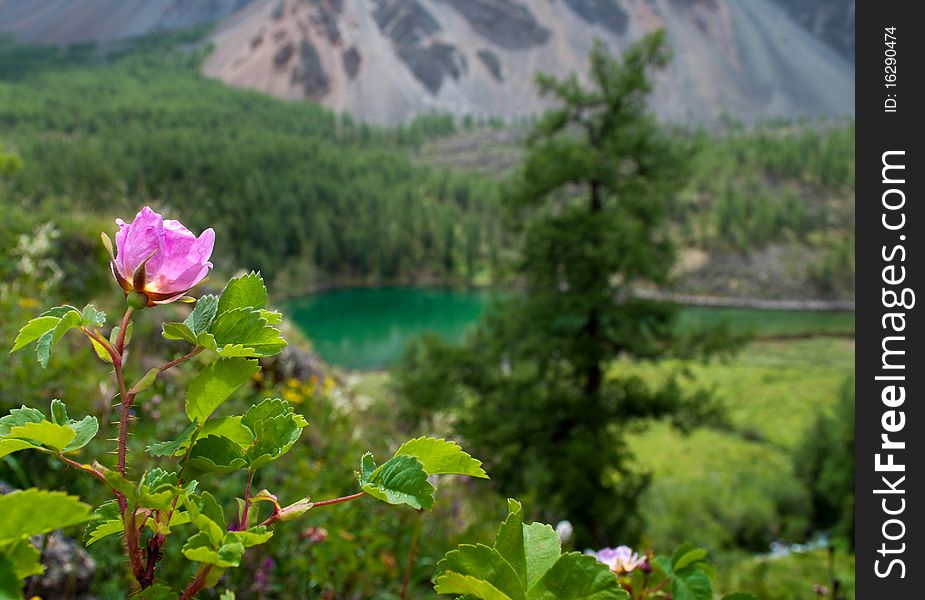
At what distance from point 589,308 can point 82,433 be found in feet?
27.0

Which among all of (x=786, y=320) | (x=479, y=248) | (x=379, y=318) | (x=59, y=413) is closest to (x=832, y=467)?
(x=59, y=413)

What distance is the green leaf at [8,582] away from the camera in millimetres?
332

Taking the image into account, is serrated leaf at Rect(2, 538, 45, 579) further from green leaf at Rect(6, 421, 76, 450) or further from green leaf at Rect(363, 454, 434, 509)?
green leaf at Rect(363, 454, 434, 509)

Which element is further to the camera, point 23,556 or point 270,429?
point 270,429

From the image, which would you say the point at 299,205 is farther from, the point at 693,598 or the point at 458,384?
the point at 693,598

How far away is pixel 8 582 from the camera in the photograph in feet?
1.09

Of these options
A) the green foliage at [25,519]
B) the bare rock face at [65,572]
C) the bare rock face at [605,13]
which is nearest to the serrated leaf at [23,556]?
the green foliage at [25,519]

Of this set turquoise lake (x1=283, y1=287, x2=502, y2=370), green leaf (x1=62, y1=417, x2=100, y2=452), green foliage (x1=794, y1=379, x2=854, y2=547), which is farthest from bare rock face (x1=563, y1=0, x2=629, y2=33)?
green leaf (x1=62, y1=417, x2=100, y2=452)

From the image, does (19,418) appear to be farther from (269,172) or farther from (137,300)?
(269,172)

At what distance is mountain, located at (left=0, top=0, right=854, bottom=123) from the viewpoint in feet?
423

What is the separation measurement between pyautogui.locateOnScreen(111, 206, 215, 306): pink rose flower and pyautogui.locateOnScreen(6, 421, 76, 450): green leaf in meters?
0.13

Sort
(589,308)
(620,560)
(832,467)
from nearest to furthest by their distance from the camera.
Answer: (620,560)
(589,308)
(832,467)

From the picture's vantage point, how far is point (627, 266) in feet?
27.7

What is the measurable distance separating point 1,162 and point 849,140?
106 m
